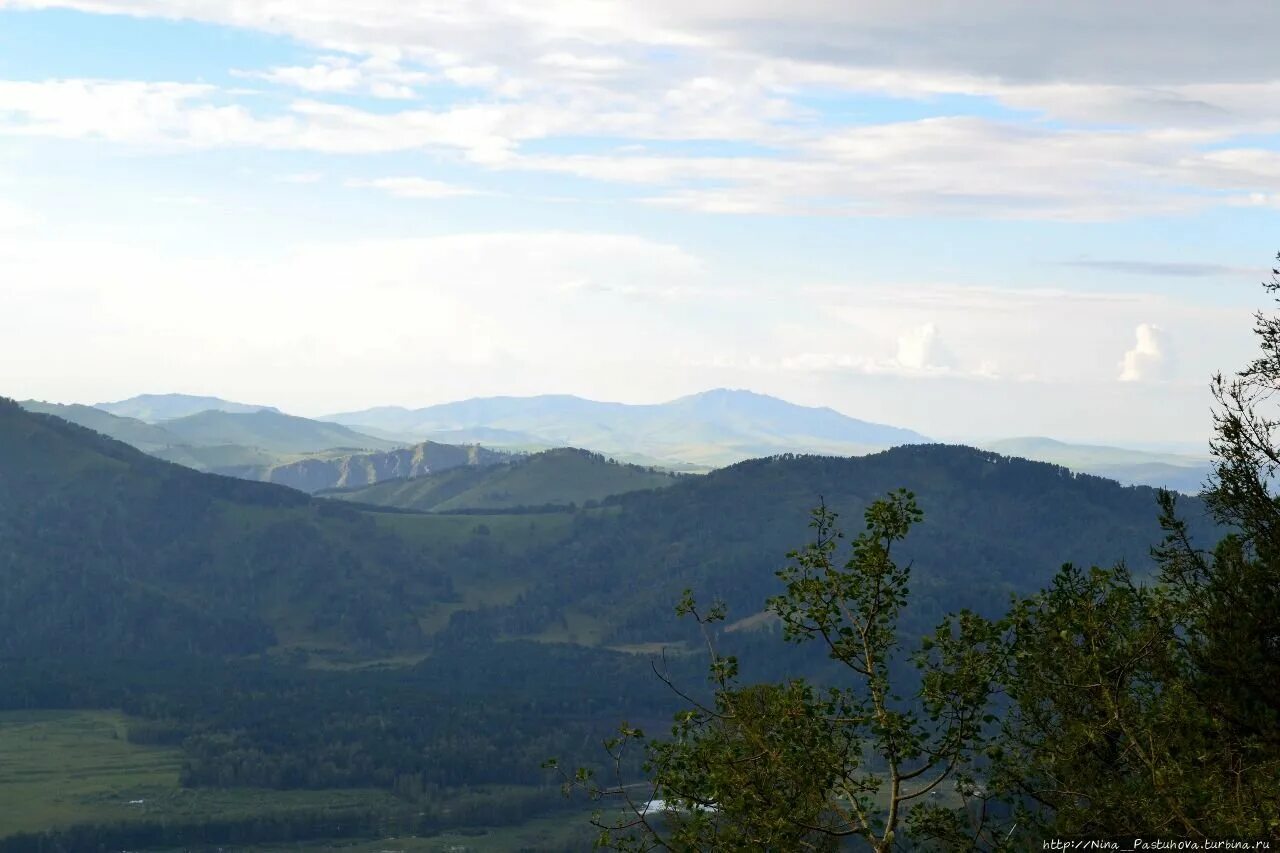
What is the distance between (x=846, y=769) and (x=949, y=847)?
3.87 metres

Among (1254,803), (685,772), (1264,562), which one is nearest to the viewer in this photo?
(1254,803)

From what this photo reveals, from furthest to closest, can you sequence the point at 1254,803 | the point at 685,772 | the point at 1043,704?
1. the point at 1043,704
2. the point at 685,772
3. the point at 1254,803

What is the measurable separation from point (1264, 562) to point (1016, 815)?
1203 centimetres

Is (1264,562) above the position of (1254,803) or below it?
above

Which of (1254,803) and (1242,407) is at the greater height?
(1242,407)

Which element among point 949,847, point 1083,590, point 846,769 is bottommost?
point 949,847

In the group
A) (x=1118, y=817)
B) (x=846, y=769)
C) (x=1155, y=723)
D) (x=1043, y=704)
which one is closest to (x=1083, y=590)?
(x=1043, y=704)

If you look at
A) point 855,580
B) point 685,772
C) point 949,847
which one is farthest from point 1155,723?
point 685,772

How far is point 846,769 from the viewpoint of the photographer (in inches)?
1511

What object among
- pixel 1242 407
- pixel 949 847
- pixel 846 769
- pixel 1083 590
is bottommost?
pixel 949 847

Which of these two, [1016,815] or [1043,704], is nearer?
[1016,815]

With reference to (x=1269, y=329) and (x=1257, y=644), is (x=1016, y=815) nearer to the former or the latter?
(x=1257, y=644)

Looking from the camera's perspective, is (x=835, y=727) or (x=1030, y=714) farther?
(x=1030, y=714)

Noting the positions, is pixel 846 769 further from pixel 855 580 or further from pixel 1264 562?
pixel 1264 562
